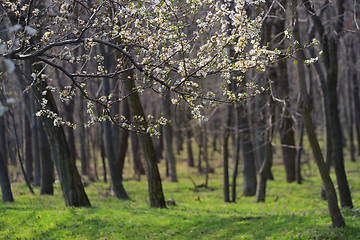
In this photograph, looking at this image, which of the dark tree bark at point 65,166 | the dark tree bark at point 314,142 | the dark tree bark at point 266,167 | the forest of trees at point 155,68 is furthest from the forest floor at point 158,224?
the dark tree bark at point 266,167

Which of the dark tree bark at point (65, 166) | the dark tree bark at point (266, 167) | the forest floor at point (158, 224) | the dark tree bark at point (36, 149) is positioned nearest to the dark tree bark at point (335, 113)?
the forest floor at point (158, 224)

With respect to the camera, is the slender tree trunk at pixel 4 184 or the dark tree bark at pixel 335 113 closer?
the dark tree bark at pixel 335 113

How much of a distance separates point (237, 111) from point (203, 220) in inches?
276

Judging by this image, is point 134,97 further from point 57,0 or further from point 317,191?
point 317,191

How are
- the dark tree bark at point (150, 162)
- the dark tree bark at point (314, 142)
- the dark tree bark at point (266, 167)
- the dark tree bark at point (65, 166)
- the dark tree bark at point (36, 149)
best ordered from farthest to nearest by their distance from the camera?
the dark tree bark at point (36, 149), the dark tree bark at point (266, 167), the dark tree bark at point (150, 162), the dark tree bark at point (65, 166), the dark tree bark at point (314, 142)

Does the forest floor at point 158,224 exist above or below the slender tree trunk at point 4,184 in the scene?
below

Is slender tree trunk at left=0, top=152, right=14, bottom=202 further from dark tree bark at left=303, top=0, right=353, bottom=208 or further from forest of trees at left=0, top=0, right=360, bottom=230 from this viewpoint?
dark tree bark at left=303, top=0, right=353, bottom=208

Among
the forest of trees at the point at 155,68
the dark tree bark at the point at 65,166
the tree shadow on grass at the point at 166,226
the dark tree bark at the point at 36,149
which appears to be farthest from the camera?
the dark tree bark at the point at 36,149

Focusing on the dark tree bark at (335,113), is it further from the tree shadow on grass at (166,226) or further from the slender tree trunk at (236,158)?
the slender tree trunk at (236,158)

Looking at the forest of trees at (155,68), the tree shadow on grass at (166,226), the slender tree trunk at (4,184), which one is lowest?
the tree shadow on grass at (166,226)

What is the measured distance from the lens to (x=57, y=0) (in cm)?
674

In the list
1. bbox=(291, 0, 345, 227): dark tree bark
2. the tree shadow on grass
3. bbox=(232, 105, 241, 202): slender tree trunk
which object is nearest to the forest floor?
the tree shadow on grass

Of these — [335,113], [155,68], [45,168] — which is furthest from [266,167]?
[155,68]

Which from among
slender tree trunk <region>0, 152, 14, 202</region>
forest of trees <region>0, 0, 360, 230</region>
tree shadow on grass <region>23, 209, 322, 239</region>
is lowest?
tree shadow on grass <region>23, 209, 322, 239</region>
